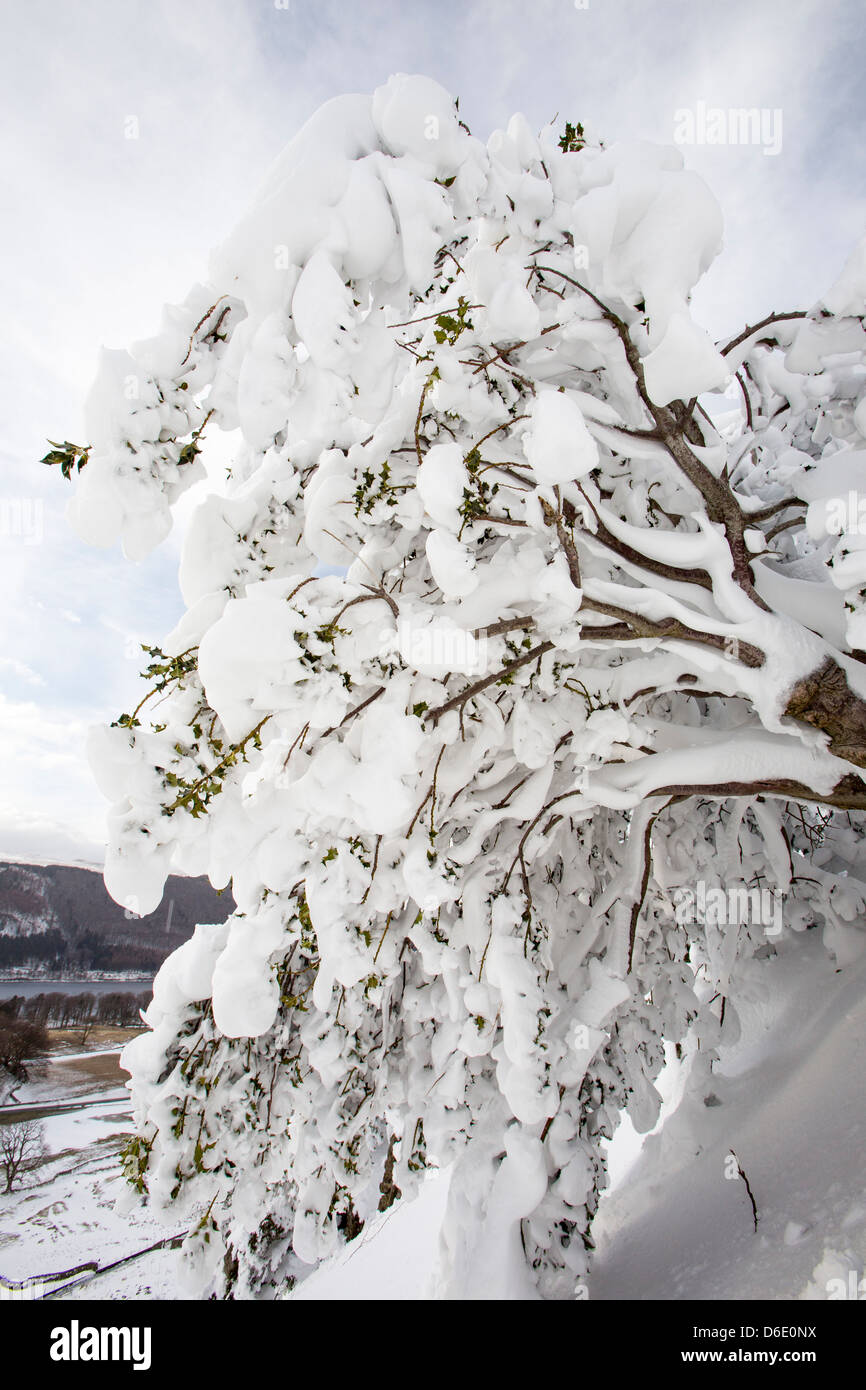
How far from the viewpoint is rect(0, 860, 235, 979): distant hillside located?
2828 cm

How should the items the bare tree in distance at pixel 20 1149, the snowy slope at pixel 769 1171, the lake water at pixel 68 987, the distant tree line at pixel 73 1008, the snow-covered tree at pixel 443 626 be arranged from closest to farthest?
the snow-covered tree at pixel 443 626 → the snowy slope at pixel 769 1171 → the bare tree in distance at pixel 20 1149 → the distant tree line at pixel 73 1008 → the lake water at pixel 68 987

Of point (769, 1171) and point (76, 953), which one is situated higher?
point (76, 953)

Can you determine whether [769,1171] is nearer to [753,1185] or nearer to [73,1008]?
[753,1185]

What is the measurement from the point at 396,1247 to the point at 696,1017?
25.8 feet

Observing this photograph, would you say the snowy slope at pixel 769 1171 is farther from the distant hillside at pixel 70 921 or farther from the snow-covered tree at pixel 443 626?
the distant hillside at pixel 70 921

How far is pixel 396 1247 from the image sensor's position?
10.2m

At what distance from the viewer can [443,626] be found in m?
2.55

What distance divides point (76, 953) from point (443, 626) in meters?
35.2

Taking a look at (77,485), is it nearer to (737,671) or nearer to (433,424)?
(433,424)

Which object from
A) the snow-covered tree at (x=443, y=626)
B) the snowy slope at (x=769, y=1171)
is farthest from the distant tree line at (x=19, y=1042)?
the snow-covered tree at (x=443, y=626)

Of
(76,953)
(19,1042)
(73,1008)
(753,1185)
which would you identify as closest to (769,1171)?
(753,1185)

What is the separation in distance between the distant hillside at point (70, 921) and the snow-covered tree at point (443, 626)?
82.1 ft

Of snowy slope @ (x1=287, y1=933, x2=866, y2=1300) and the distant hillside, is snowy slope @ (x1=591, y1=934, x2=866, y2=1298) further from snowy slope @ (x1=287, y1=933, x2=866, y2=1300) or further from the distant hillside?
the distant hillside

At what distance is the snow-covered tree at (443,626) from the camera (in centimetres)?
235
